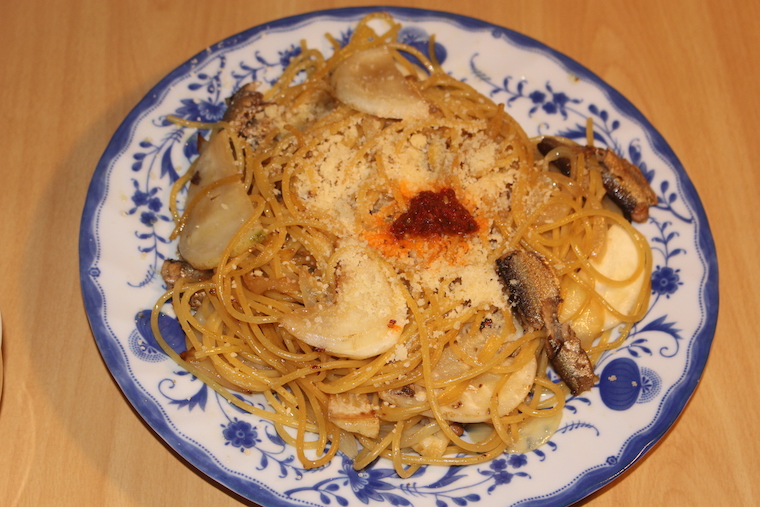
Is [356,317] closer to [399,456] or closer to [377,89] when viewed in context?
[399,456]

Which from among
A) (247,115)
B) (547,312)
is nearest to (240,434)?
(547,312)

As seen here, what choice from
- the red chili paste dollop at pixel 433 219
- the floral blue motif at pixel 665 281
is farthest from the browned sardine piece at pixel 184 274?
the floral blue motif at pixel 665 281

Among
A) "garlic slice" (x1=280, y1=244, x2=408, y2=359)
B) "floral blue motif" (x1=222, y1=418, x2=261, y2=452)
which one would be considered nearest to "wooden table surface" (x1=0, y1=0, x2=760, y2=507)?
"floral blue motif" (x1=222, y1=418, x2=261, y2=452)

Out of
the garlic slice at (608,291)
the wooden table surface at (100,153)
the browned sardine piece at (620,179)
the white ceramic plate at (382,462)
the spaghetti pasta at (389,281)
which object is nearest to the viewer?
the white ceramic plate at (382,462)

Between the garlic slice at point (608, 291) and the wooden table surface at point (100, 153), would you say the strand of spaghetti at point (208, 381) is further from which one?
the garlic slice at point (608, 291)

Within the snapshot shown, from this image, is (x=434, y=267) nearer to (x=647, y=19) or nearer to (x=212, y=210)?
(x=212, y=210)

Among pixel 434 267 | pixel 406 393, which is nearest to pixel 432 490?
pixel 406 393
